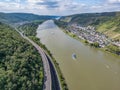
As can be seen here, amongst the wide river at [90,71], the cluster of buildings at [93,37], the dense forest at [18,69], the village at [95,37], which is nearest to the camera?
the dense forest at [18,69]

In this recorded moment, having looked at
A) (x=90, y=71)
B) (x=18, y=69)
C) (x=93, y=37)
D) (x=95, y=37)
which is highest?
(x=18, y=69)

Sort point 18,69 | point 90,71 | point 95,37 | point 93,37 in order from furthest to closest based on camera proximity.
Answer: point 95,37 < point 93,37 < point 90,71 < point 18,69

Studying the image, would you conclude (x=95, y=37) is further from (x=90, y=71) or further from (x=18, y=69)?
(x=18, y=69)

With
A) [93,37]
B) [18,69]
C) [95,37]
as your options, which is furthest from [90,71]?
[95,37]

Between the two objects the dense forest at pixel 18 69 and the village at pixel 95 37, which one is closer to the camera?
the dense forest at pixel 18 69

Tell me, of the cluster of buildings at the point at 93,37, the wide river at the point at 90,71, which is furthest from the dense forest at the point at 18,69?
the cluster of buildings at the point at 93,37

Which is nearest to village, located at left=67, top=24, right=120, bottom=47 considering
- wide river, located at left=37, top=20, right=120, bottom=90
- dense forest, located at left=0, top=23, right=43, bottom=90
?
wide river, located at left=37, top=20, right=120, bottom=90

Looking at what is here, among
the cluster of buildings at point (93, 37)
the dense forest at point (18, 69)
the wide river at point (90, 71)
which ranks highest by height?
the dense forest at point (18, 69)

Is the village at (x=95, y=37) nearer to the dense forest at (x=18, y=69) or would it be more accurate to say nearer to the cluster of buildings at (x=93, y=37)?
the cluster of buildings at (x=93, y=37)

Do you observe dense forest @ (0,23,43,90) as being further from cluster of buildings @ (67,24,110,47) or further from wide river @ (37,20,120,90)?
cluster of buildings @ (67,24,110,47)
